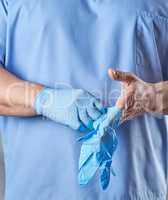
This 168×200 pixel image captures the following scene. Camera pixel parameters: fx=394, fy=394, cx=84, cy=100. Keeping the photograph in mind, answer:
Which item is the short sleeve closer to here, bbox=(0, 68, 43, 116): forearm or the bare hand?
bbox=(0, 68, 43, 116): forearm

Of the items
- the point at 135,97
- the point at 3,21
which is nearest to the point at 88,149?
the point at 135,97

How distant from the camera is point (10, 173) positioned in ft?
3.17

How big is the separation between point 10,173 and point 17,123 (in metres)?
0.13

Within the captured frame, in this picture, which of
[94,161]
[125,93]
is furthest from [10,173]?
[125,93]

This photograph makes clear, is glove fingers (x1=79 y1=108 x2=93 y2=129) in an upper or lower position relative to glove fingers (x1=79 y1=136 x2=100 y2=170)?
upper

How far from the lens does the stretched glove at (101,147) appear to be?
831mm

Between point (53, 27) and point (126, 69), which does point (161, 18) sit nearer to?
point (126, 69)

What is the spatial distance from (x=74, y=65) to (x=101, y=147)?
0.20m

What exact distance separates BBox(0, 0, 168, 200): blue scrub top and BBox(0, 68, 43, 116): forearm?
3cm

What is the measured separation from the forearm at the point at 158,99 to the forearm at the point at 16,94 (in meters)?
0.25

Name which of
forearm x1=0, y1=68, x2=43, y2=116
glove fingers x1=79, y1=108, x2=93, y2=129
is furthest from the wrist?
glove fingers x1=79, y1=108, x2=93, y2=129

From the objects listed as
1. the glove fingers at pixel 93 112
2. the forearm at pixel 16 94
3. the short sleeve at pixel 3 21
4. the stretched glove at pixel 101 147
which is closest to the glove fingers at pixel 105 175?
the stretched glove at pixel 101 147

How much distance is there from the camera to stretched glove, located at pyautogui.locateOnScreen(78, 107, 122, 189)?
2.73 feet

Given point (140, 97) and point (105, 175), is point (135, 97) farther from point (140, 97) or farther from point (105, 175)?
point (105, 175)
